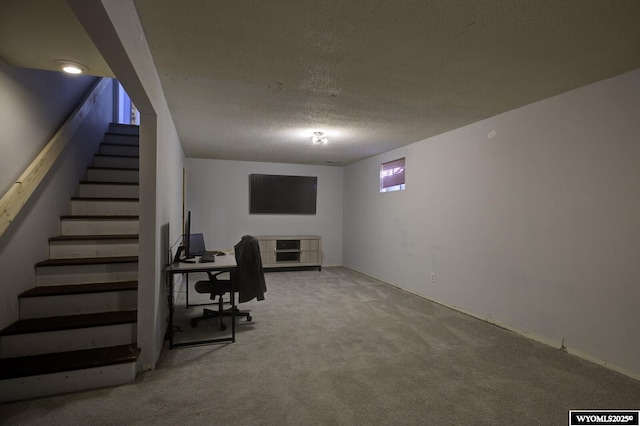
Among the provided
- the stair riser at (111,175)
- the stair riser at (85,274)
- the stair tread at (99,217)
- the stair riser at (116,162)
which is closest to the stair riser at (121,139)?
the stair riser at (116,162)

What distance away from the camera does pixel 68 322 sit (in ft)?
7.71

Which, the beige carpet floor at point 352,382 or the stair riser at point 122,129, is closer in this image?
the beige carpet floor at point 352,382

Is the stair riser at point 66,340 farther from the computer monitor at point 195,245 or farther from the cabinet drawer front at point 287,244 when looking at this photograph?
the cabinet drawer front at point 287,244

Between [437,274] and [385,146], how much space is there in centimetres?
214

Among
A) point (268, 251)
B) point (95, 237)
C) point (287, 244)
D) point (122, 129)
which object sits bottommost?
point (268, 251)

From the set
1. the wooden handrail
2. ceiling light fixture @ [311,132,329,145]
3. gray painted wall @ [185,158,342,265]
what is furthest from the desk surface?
gray painted wall @ [185,158,342,265]

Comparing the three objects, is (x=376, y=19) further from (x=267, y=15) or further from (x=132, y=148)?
(x=132, y=148)

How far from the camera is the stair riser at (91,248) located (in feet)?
9.23

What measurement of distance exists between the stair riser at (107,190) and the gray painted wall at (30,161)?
117 mm

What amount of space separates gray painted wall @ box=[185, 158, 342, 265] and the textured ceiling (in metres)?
2.97

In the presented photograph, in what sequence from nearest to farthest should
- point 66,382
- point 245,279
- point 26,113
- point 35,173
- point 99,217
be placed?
point 66,382 → point 35,173 → point 26,113 → point 99,217 → point 245,279

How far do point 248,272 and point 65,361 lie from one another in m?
1.57

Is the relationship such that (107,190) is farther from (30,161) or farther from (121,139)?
(121,139)

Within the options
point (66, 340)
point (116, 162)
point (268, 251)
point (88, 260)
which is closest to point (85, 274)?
point (88, 260)
